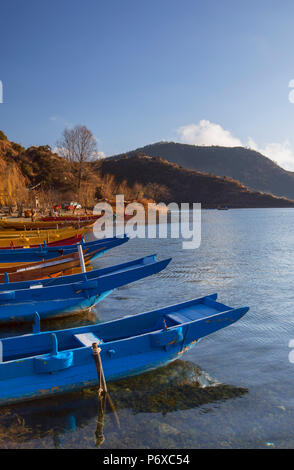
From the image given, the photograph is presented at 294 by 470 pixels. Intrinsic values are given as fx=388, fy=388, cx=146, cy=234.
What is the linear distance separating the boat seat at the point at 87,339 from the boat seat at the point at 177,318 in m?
1.59

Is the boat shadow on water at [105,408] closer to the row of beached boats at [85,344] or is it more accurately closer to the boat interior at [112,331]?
the row of beached boats at [85,344]

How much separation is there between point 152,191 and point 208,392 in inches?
4975

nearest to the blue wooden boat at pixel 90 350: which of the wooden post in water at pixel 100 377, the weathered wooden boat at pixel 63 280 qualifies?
the wooden post in water at pixel 100 377

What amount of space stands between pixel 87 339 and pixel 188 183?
161068mm

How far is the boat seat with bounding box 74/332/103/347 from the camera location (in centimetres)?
717

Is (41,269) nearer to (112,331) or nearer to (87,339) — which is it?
(112,331)

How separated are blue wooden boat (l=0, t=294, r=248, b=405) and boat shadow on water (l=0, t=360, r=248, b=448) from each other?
39cm

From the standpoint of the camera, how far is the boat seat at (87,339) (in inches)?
282

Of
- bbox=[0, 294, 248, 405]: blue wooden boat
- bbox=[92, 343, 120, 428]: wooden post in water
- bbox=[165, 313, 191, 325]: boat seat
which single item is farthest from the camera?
bbox=[165, 313, 191, 325]: boat seat

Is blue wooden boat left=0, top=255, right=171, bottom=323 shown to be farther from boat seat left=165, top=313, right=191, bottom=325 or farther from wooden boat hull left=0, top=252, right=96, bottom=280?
boat seat left=165, top=313, right=191, bottom=325

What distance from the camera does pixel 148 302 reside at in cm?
1525

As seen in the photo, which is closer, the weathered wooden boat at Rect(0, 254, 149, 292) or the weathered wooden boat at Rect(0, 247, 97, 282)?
the weathered wooden boat at Rect(0, 254, 149, 292)

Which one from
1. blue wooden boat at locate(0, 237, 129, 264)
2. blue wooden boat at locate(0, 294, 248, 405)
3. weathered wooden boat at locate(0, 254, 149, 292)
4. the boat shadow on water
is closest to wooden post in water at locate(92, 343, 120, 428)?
the boat shadow on water
